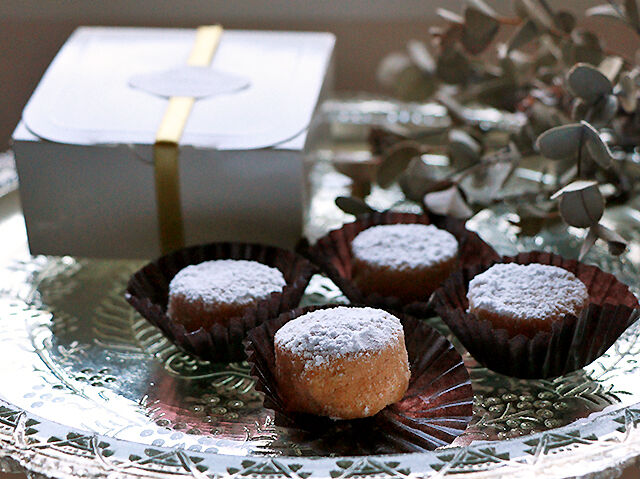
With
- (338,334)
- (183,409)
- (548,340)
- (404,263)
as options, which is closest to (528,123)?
(404,263)

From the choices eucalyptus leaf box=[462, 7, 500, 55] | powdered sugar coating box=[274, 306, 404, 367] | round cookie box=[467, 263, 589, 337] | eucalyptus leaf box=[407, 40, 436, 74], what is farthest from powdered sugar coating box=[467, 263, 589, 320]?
eucalyptus leaf box=[407, 40, 436, 74]

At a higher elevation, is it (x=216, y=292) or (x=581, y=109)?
(x=581, y=109)

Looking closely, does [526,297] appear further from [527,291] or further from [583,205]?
[583,205]

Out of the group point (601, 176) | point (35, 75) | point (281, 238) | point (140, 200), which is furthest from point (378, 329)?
point (35, 75)

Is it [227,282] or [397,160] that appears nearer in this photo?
[227,282]

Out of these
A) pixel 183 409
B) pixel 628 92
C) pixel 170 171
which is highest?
pixel 628 92

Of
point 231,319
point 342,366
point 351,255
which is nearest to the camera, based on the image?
point 342,366

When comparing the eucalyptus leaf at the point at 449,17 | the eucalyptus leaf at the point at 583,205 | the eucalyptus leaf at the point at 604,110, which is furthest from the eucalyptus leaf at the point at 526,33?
the eucalyptus leaf at the point at 583,205

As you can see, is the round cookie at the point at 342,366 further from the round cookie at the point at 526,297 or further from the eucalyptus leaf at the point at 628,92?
the eucalyptus leaf at the point at 628,92
